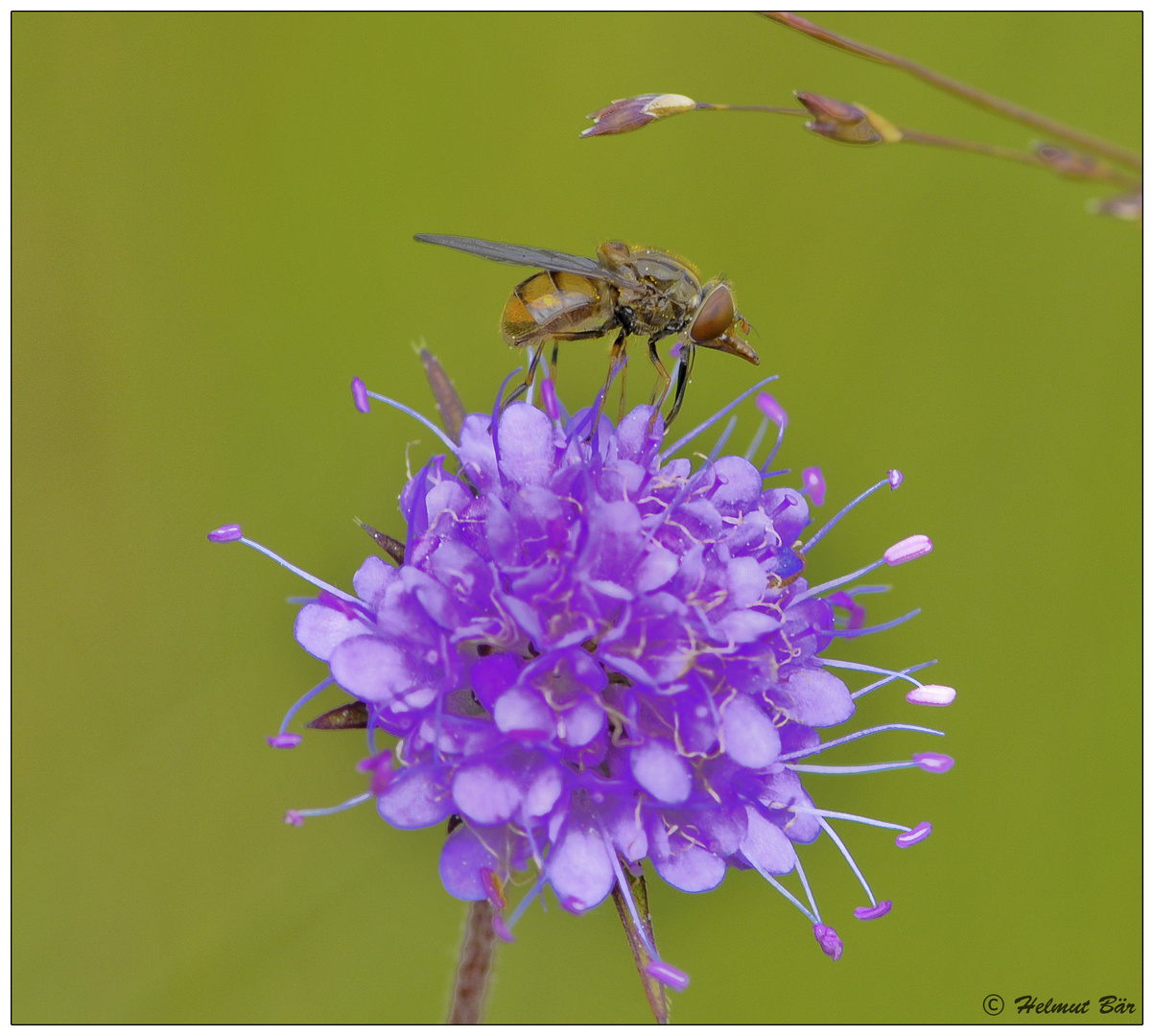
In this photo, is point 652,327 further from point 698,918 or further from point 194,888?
point 194,888

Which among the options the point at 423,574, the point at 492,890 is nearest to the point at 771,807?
the point at 492,890

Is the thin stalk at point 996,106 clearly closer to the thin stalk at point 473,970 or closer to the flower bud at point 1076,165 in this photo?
the flower bud at point 1076,165

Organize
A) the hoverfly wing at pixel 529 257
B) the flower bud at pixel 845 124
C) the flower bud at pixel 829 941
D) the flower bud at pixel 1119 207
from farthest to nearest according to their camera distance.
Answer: the hoverfly wing at pixel 529 257 → the flower bud at pixel 829 941 → the flower bud at pixel 845 124 → the flower bud at pixel 1119 207

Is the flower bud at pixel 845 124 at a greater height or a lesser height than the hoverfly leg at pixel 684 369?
greater

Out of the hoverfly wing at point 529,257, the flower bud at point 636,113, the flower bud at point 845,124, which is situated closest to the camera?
the flower bud at point 845,124

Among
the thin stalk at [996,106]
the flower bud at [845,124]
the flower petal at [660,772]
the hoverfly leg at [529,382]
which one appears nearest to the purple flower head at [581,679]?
the flower petal at [660,772]

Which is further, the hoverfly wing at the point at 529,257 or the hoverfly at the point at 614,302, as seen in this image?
the hoverfly at the point at 614,302

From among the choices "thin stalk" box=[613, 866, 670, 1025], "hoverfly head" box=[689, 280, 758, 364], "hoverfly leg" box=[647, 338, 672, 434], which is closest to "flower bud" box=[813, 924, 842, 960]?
"thin stalk" box=[613, 866, 670, 1025]
